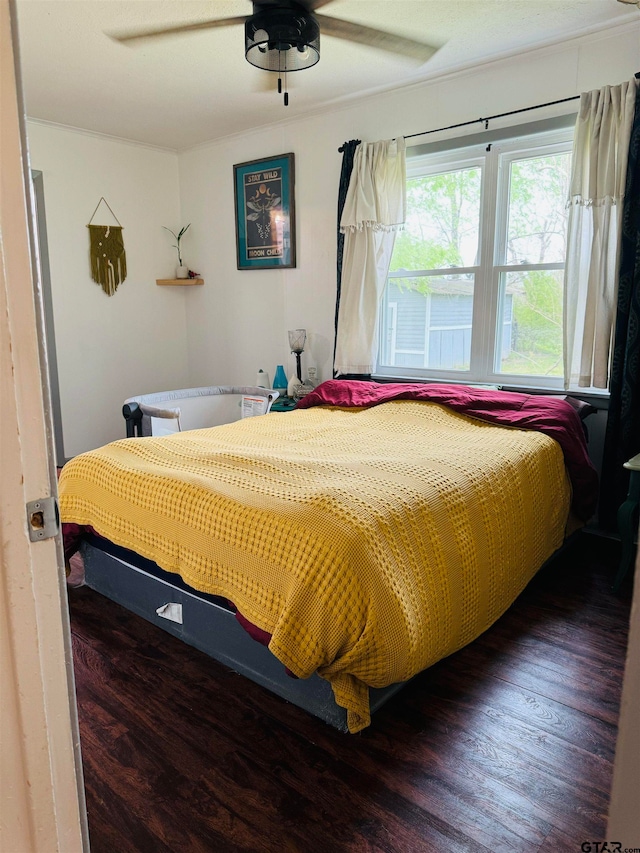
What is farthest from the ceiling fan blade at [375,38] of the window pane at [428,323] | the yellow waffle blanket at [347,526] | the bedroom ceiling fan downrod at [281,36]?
the yellow waffle blanket at [347,526]

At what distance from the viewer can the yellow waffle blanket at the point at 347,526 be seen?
5.15 ft

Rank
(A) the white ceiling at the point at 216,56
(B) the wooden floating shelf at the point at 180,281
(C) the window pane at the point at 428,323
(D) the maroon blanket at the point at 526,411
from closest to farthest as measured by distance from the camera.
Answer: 1. (A) the white ceiling at the point at 216,56
2. (D) the maroon blanket at the point at 526,411
3. (C) the window pane at the point at 428,323
4. (B) the wooden floating shelf at the point at 180,281

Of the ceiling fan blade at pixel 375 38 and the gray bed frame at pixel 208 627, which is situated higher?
the ceiling fan blade at pixel 375 38

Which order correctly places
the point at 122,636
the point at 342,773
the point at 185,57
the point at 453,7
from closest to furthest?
1. the point at 342,773
2. the point at 122,636
3. the point at 453,7
4. the point at 185,57

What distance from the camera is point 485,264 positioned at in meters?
3.47

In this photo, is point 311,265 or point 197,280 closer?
point 311,265

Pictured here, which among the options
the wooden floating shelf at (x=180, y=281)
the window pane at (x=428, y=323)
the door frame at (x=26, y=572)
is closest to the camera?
the door frame at (x=26, y=572)

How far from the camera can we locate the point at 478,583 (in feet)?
6.37

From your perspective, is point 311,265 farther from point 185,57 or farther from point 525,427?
point 525,427

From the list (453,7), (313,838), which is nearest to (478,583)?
(313,838)

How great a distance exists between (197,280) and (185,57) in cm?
196

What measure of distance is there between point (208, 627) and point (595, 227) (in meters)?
2.59

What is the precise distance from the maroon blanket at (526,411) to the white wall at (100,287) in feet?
7.27

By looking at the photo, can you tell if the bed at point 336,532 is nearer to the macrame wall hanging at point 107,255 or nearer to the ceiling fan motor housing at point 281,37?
the ceiling fan motor housing at point 281,37
